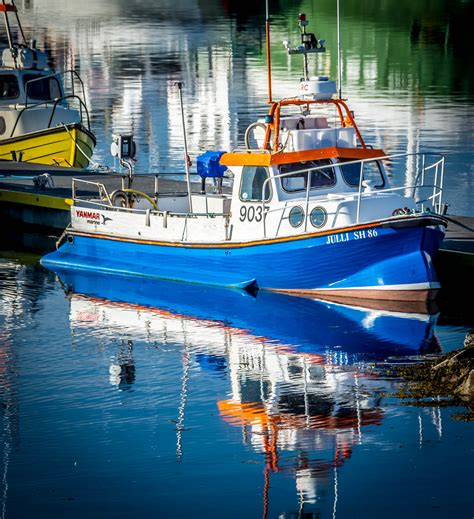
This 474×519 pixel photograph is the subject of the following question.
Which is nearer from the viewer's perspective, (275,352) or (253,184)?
(275,352)

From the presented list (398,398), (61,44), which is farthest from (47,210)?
(61,44)

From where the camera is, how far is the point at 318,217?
67.8ft

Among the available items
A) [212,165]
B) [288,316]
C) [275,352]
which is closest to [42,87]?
[212,165]

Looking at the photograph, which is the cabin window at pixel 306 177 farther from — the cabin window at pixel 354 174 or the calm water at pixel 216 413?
the calm water at pixel 216 413

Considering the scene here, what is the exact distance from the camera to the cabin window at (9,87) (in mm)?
34062

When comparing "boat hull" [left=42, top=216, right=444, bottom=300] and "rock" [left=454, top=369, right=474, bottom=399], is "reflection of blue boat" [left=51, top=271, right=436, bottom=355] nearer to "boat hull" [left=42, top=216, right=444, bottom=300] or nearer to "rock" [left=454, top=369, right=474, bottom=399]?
"boat hull" [left=42, top=216, right=444, bottom=300]

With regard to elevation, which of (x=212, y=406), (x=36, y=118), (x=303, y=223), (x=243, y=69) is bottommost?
(x=243, y=69)

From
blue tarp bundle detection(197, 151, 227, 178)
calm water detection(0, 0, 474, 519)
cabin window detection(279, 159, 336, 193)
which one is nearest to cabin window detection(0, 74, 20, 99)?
calm water detection(0, 0, 474, 519)

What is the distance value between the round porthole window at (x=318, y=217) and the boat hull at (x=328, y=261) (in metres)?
0.26

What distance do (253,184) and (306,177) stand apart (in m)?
0.87

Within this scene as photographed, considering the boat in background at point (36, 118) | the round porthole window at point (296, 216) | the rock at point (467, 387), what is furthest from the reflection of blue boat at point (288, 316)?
the boat in background at point (36, 118)

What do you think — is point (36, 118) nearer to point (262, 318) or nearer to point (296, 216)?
point (296, 216)

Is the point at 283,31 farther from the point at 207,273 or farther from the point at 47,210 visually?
the point at 207,273

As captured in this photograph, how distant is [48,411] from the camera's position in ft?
53.0
